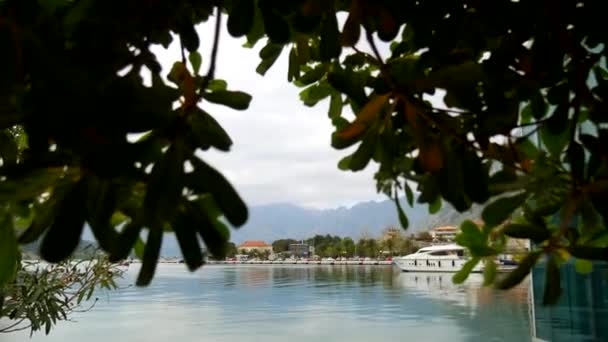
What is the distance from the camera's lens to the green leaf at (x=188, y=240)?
45 centimetres

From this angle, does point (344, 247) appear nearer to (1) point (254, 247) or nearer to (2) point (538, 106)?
(1) point (254, 247)

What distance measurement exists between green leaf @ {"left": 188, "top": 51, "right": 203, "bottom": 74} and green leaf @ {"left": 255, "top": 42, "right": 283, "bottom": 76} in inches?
7.7

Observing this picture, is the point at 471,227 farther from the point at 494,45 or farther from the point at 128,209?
the point at 128,209

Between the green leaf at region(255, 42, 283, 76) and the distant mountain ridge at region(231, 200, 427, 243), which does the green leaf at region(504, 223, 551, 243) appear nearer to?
the green leaf at region(255, 42, 283, 76)

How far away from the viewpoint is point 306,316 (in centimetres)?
1412

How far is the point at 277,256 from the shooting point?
154 ft

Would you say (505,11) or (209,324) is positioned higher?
(505,11)

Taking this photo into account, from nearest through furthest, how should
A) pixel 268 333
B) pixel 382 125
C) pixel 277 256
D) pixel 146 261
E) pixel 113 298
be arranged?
1. pixel 146 261
2. pixel 382 125
3. pixel 268 333
4. pixel 113 298
5. pixel 277 256

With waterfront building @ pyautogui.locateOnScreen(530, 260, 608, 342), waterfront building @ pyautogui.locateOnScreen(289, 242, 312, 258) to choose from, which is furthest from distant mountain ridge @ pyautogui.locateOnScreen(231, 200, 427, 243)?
waterfront building @ pyautogui.locateOnScreen(530, 260, 608, 342)

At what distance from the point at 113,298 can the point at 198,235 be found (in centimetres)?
2146

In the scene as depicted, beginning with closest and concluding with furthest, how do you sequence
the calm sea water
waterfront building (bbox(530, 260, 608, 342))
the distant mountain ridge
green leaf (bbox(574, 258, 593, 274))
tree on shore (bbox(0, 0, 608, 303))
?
tree on shore (bbox(0, 0, 608, 303))
green leaf (bbox(574, 258, 593, 274))
waterfront building (bbox(530, 260, 608, 342))
the calm sea water
the distant mountain ridge

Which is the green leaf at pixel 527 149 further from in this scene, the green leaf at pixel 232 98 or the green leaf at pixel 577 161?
the green leaf at pixel 232 98

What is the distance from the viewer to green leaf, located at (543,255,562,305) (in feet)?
1.85

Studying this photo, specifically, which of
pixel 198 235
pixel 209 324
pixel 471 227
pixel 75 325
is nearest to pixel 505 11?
pixel 471 227
